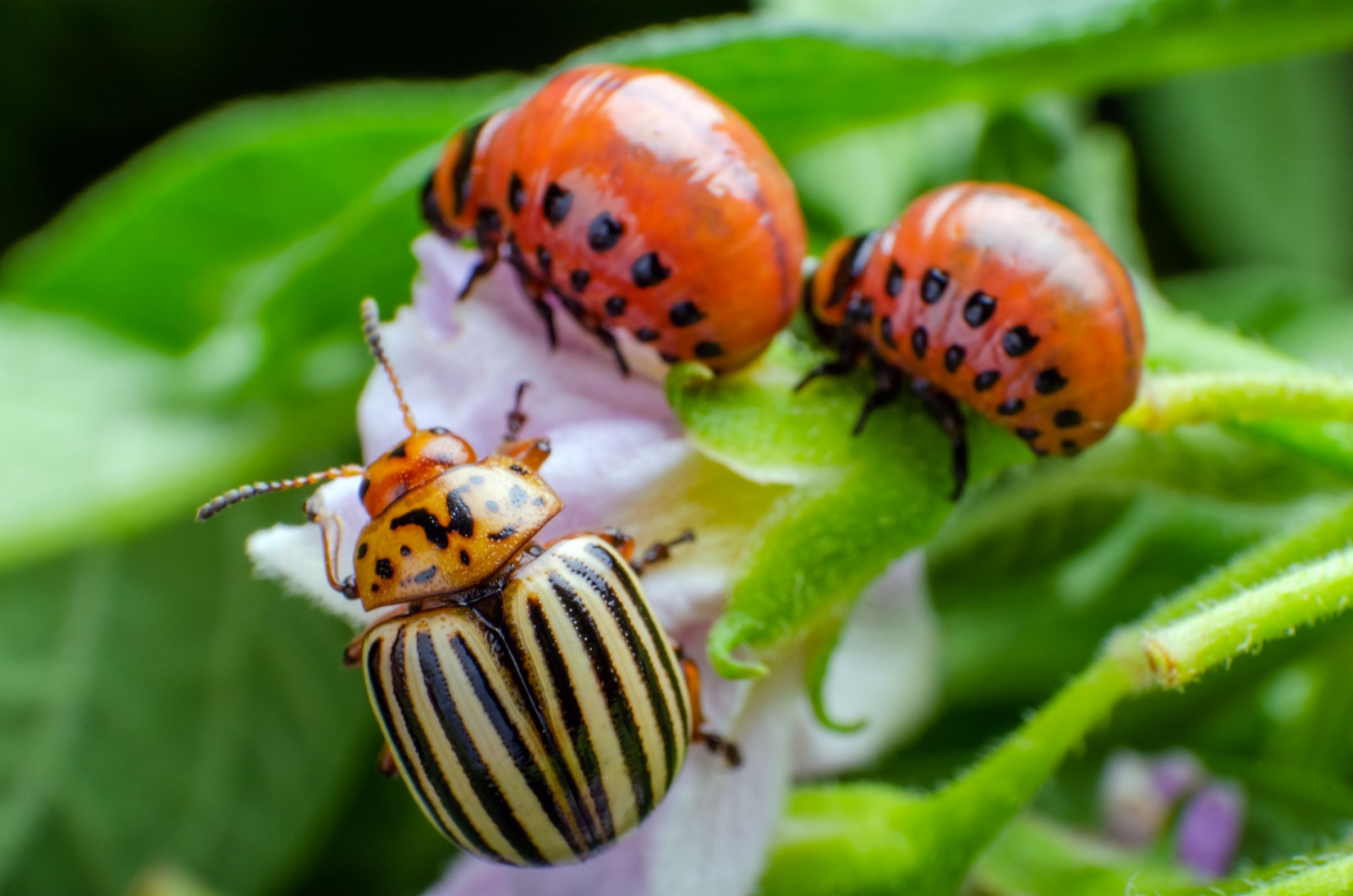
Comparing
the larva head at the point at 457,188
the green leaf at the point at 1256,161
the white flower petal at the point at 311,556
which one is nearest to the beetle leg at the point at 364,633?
the white flower petal at the point at 311,556

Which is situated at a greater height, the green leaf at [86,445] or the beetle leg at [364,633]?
the beetle leg at [364,633]

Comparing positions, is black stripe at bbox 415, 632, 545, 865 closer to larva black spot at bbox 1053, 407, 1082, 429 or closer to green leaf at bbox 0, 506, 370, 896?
larva black spot at bbox 1053, 407, 1082, 429

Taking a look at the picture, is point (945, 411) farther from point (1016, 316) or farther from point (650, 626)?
point (650, 626)

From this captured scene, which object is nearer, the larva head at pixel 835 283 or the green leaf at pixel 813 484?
the green leaf at pixel 813 484

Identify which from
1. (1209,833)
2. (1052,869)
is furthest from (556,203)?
(1209,833)

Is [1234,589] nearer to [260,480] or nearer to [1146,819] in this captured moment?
[1146,819]

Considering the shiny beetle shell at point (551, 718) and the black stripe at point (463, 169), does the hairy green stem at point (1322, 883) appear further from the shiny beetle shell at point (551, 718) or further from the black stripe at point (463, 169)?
the black stripe at point (463, 169)

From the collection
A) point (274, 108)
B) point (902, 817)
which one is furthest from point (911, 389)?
point (274, 108)
